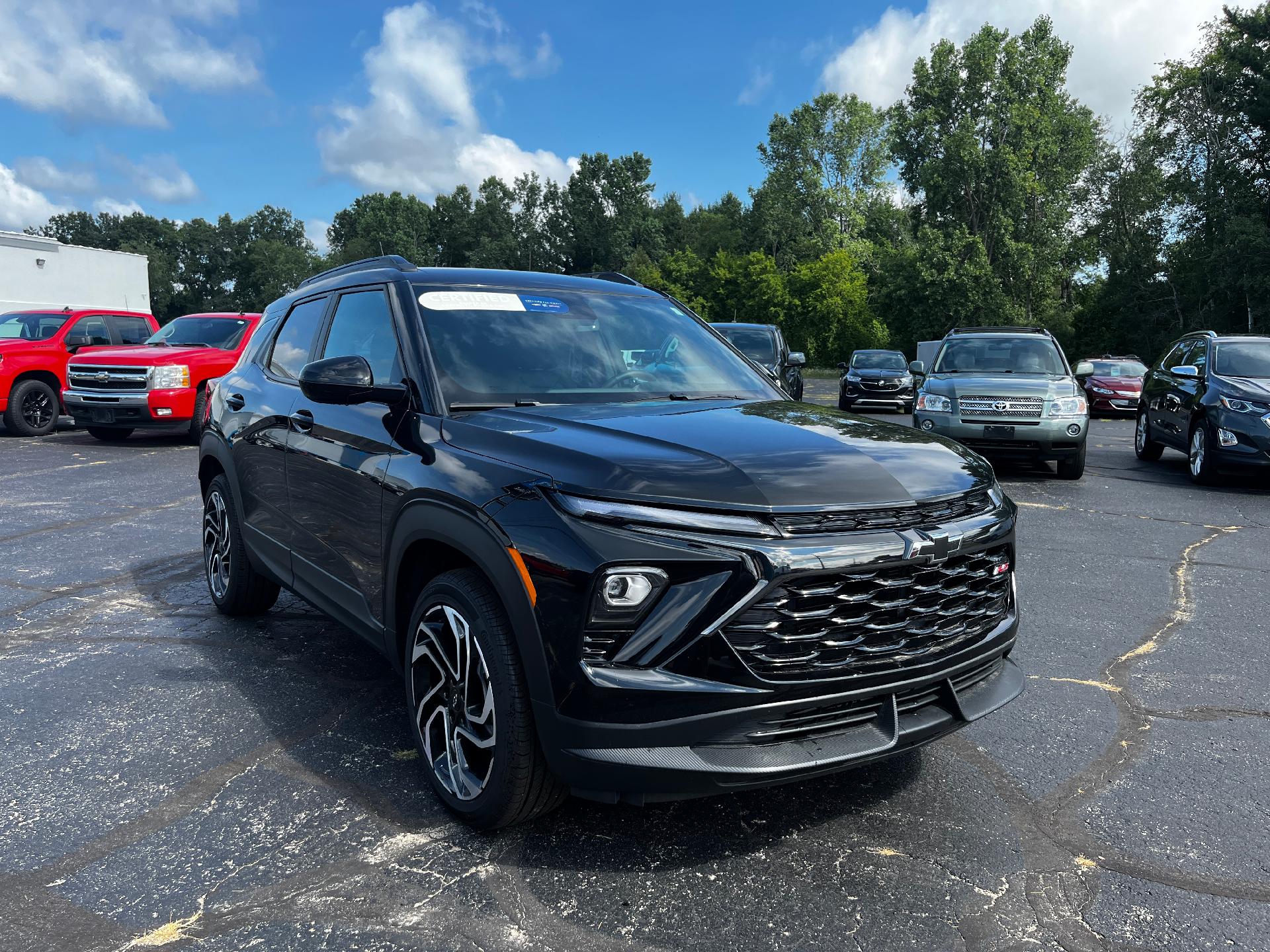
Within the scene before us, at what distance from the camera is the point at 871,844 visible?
9.23ft

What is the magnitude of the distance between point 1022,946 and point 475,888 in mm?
1413

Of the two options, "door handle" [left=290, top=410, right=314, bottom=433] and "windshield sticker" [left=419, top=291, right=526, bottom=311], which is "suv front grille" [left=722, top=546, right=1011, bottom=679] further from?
"door handle" [left=290, top=410, right=314, bottom=433]

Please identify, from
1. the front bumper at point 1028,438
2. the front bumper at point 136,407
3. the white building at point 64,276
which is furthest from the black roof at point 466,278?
the white building at point 64,276

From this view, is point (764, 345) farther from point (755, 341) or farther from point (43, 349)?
point (43, 349)

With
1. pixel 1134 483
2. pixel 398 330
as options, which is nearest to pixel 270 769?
pixel 398 330

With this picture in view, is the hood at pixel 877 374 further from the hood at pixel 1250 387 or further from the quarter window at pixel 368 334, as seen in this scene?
the quarter window at pixel 368 334

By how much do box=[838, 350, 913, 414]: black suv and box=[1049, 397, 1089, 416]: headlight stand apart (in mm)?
12803

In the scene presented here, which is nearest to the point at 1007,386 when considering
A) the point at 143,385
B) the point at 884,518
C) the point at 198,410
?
the point at 884,518

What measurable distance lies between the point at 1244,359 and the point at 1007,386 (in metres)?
2.85

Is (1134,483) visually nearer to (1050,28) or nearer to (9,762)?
(9,762)

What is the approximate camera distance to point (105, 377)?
13.6 m

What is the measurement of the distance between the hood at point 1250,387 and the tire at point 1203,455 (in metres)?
0.48

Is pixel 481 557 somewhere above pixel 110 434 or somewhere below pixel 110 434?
above

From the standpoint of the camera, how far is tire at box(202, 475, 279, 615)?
496cm
